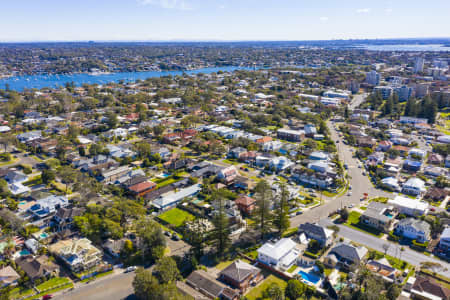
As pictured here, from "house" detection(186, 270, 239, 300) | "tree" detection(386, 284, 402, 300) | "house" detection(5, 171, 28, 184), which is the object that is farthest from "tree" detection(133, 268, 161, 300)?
"house" detection(5, 171, 28, 184)

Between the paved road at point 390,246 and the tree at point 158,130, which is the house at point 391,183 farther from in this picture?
the tree at point 158,130

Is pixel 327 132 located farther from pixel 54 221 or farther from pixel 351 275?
pixel 54 221

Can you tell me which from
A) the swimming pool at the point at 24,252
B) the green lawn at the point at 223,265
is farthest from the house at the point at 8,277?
the green lawn at the point at 223,265

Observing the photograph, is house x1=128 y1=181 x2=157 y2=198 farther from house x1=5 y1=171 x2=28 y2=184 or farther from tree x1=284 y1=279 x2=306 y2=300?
tree x1=284 y1=279 x2=306 y2=300

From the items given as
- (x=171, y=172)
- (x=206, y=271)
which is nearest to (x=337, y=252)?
(x=206, y=271)

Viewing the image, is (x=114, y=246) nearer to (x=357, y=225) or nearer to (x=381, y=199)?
(x=357, y=225)

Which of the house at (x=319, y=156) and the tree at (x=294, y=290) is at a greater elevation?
the house at (x=319, y=156)
